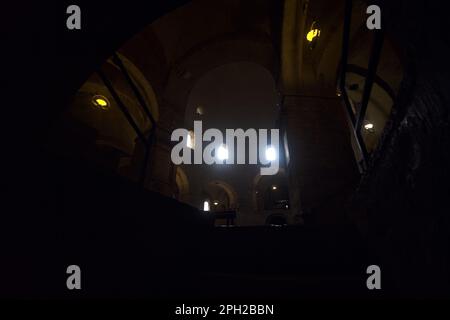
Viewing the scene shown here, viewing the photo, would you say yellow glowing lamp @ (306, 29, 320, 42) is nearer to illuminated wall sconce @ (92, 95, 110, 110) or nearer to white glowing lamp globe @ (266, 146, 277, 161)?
illuminated wall sconce @ (92, 95, 110, 110)

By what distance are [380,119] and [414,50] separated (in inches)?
370

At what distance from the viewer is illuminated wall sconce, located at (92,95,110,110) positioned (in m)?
9.77

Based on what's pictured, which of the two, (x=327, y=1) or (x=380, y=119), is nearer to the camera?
(x=327, y=1)

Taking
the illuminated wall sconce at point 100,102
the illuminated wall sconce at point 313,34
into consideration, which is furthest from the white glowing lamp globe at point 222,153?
the illuminated wall sconce at point 313,34

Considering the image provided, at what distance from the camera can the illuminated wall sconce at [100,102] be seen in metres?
9.77

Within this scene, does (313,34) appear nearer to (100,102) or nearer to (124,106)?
(124,106)

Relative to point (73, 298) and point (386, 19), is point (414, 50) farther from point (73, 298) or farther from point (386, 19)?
point (73, 298)

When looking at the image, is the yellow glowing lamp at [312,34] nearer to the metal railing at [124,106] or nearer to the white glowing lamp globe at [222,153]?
the metal railing at [124,106]

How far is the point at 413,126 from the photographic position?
109 cm

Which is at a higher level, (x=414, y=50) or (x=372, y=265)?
(x=414, y=50)

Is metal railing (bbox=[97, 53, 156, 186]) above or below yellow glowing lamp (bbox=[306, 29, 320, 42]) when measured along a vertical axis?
below

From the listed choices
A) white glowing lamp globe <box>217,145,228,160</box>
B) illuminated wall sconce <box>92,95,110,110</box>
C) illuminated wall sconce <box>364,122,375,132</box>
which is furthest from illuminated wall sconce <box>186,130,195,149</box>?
illuminated wall sconce <box>364,122,375,132</box>

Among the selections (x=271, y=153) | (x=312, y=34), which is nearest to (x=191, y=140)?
(x=271, y=153)
